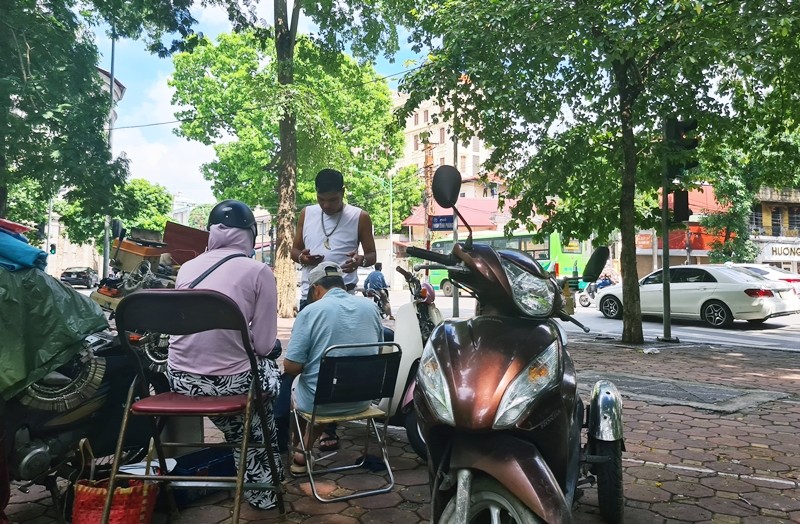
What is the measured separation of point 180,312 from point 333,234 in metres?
2.10

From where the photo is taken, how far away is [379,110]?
32.7 meters

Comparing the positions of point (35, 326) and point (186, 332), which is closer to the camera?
point (186, 332)

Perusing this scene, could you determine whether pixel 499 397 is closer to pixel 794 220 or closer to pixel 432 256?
pixel 432 256

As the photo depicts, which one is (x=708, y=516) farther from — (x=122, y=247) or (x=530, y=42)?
(x=122, y=247)

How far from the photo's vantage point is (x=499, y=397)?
2.18 metres

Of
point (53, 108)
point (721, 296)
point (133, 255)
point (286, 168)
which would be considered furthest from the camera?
point (286, 168)

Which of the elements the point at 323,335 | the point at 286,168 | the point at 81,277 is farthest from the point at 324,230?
the point at 81,277

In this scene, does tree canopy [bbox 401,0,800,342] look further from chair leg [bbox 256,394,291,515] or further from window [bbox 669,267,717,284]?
chair leg [bbox 256,394,291,515]

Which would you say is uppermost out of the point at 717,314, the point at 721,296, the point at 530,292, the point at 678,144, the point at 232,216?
the point at 678,144

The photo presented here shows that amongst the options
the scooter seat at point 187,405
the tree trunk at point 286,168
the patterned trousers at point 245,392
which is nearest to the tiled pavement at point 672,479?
the patterned trousers at point 245,392

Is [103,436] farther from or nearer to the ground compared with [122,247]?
nearer to the ground

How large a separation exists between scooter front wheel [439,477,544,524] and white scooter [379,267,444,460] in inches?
69.1

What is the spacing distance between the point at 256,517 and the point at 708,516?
2297 mm

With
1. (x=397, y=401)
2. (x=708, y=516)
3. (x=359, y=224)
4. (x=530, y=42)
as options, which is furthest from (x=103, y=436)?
(x=530, y=42)
